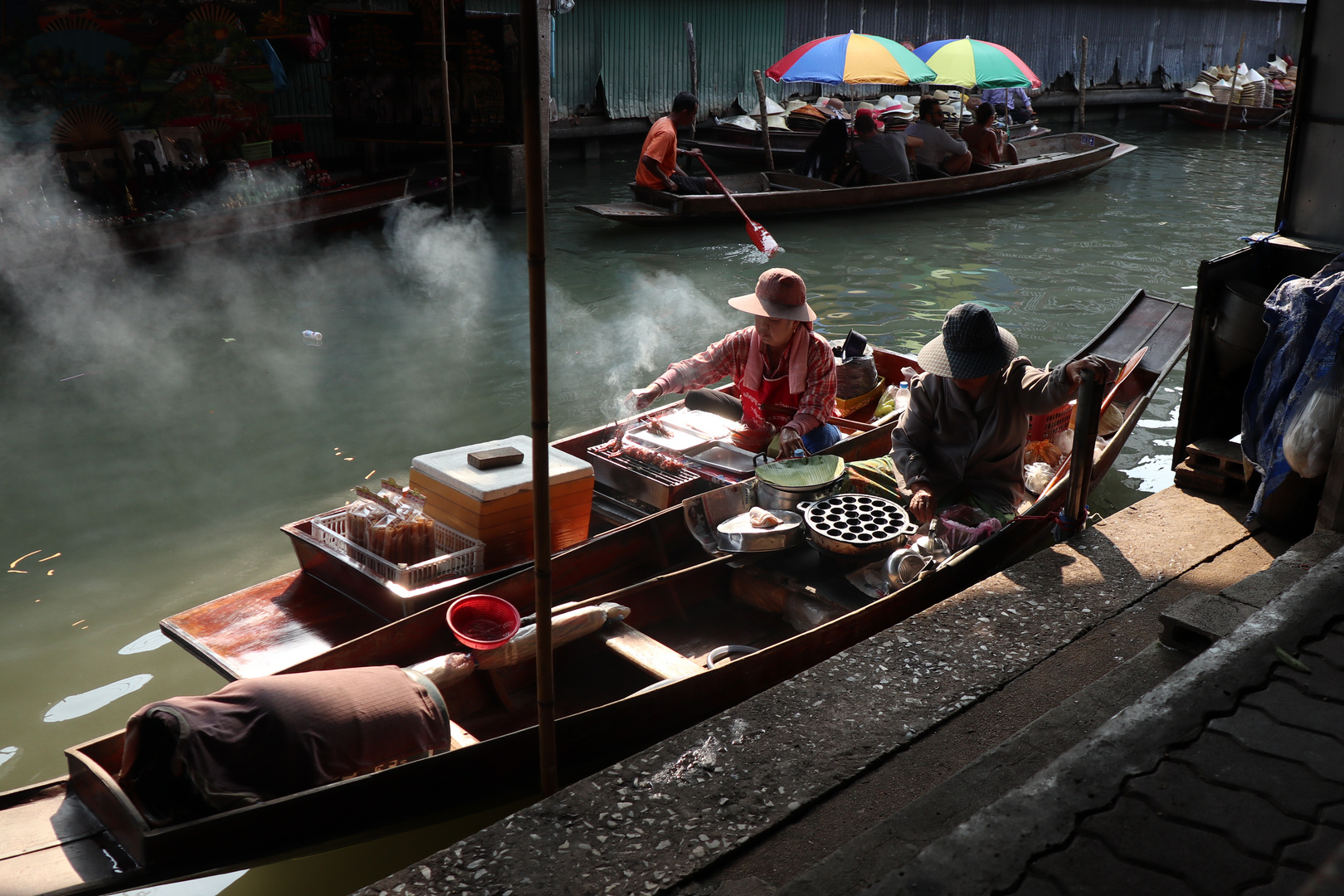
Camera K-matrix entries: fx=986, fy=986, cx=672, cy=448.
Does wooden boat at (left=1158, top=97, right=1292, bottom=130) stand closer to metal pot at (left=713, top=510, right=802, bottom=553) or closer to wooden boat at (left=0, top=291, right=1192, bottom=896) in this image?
wooden boat at (left=0, top=291, right=1192, bottom=896)

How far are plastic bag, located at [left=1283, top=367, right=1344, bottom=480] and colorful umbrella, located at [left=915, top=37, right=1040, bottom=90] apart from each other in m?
11.9

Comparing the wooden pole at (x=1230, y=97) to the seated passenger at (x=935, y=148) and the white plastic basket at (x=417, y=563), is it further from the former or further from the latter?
the white plastic basket at (x=417, y=563)

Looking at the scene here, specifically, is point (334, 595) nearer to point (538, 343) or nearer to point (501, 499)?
point (501, 499)

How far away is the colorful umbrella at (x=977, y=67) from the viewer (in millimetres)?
14883

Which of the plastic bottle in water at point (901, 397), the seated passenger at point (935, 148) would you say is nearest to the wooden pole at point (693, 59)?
the seated passenger at point (935, 148)

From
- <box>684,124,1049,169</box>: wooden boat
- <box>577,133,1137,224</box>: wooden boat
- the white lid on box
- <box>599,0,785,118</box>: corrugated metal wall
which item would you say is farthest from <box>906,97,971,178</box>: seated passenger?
the white lid on box

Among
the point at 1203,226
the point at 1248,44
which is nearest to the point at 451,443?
the point at 1203,226

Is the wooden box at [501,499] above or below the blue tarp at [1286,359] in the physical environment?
below

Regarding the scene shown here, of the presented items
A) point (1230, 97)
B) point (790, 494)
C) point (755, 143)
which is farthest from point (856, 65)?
point (1230, 97)

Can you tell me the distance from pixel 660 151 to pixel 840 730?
11.0 metres

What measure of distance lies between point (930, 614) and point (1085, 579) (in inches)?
30.2

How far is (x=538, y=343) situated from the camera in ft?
8.10

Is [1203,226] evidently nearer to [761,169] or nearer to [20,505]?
[761,169]

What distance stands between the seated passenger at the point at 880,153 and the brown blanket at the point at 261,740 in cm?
1299
